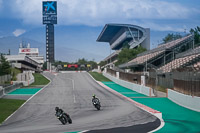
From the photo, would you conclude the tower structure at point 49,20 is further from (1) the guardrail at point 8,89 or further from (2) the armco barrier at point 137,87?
(1) the guardrail at point 8,89

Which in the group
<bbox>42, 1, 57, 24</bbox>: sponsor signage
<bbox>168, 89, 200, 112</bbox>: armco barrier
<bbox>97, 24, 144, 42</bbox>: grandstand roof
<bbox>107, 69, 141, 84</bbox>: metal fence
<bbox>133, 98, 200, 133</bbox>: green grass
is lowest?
<bbox>133, 98, 200, 133</bbox>: green grass

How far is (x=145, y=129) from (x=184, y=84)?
15.0 meters

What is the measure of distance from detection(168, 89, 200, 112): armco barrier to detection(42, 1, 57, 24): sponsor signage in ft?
420

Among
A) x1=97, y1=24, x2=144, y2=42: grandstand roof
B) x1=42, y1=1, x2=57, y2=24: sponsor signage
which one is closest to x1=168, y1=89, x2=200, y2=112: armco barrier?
x1=97, y1=24, x2=144, y2=42: grandstand roof

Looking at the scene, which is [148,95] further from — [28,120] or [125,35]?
[125,35]

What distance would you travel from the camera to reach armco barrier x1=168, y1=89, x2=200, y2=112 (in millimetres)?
26134

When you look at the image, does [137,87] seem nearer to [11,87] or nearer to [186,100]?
[11,87]

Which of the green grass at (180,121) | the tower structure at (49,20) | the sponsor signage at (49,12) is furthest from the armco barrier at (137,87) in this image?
the tower structure at (49,20)

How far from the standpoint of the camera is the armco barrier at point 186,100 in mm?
26134

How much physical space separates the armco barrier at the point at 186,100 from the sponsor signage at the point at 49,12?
128m

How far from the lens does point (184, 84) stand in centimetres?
3123

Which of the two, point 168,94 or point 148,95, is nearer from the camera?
point 168,94

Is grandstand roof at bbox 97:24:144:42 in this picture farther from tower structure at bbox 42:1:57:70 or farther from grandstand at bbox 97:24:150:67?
tower structure at bbox 42:1:57:70

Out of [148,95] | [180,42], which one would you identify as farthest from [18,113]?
[180,42]
